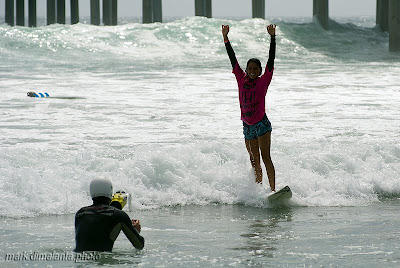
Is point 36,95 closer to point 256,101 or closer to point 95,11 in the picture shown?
point 256,101

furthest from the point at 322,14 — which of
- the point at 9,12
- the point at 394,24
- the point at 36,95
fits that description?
the point at 36,95

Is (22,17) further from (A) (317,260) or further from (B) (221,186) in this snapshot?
(A) (317,260)

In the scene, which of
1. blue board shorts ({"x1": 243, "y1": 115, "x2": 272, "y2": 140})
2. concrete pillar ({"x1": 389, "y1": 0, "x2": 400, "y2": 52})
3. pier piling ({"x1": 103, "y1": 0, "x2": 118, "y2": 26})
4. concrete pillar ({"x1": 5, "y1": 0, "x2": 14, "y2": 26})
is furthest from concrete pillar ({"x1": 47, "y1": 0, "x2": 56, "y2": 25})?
blue board shorts ({"x1": 243, "y1": 115, "x2": 272, "y2": 140})

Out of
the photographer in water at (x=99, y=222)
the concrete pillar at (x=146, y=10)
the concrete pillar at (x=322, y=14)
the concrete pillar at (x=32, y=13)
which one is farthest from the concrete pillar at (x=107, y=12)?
the photographer in water at (x=99, y=222)

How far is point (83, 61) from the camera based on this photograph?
75.5 feet

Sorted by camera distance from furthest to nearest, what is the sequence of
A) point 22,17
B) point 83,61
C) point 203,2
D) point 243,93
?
point 22,17, point 203,2, point 83,61, point 243,93

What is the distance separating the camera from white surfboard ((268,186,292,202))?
23.4 ft

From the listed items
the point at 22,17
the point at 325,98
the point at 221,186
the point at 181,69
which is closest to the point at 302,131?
the point at 221,186

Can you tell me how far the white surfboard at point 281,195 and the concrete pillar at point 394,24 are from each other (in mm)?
20725

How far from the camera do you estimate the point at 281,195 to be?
282 inches

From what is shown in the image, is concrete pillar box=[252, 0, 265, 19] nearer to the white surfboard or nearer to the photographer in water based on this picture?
the white surfboard

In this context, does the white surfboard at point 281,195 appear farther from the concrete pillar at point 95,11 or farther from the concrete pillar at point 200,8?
the concrete pillar at point 95,11

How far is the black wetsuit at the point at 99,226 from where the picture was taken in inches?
185

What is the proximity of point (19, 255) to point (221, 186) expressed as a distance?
9.50ft
